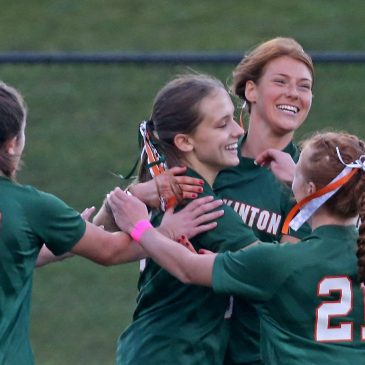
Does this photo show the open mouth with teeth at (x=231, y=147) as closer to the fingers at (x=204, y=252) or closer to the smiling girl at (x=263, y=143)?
the smiling girl at (x=263, y=143)

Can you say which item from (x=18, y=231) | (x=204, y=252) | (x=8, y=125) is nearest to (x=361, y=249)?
(x=204, y=252)

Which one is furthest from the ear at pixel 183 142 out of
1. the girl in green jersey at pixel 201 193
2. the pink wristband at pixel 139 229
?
the pink wristband at pixel 139 229

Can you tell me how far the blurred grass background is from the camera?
7.38 metres

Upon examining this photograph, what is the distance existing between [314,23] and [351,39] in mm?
418

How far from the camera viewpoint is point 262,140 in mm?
5254

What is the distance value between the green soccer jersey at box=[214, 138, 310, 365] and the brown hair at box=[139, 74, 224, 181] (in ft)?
1.10

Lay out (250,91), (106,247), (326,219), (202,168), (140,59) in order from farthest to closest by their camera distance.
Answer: (140,59)
(250,91)
(202,168)
(106,247)
(326,219)

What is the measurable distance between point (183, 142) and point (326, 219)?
0.66 m

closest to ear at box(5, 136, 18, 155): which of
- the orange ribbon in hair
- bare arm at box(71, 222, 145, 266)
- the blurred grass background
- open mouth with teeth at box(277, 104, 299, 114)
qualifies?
bare arm at box(71, 222, 145, 266)

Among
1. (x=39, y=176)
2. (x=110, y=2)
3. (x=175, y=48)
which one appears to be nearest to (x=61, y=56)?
(x=39, y=176)

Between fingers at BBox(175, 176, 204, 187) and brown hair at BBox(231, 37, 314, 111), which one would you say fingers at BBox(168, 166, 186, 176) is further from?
brown hair at BBox(231, 37, 314, 111)

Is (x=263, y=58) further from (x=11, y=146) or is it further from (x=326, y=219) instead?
(x=11, y=146)

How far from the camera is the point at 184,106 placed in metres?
4.73

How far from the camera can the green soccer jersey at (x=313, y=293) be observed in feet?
14.0
